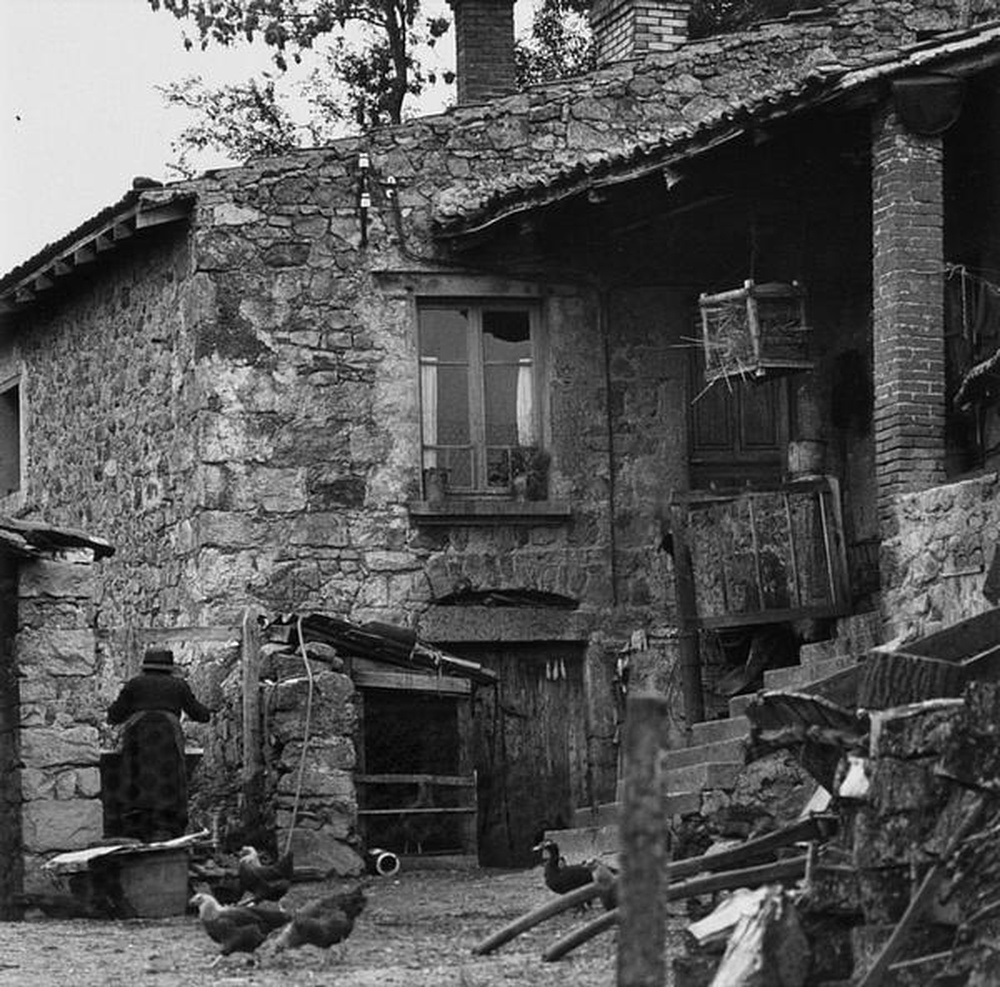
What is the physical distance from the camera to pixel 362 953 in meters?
11.4

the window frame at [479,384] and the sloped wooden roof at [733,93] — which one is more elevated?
the sloped wooden roof at [733,93]

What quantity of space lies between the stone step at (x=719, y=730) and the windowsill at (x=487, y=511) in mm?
2927

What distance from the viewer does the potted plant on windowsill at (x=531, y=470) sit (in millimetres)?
18453

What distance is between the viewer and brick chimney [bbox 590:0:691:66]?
1962 centimetres

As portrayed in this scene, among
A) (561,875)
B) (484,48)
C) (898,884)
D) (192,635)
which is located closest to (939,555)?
(561,875)

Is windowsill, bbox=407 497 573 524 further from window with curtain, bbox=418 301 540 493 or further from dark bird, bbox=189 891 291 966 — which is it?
dark bird, bbox=189 891 291 966

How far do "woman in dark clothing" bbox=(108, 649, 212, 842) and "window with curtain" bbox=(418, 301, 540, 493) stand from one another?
390 cm

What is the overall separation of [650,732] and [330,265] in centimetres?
1224

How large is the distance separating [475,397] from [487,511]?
874mm

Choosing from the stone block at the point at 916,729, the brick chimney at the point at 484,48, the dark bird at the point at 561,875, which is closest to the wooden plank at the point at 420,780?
the dark bird at the point at 561,875

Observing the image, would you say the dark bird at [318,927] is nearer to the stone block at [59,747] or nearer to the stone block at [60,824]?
the stone block at [60,824]

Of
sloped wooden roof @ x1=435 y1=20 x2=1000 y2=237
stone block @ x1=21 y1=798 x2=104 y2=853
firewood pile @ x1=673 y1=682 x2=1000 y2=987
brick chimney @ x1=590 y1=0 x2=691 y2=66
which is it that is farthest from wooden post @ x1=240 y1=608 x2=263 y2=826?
firewood pile @ x1=673 y1=682 x2=1000 y2=987

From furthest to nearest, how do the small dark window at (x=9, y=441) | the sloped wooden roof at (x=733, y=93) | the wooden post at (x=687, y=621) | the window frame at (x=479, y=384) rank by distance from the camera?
1. the small dark window at (x=9, y=441)
2. the window frame at (x=479, y=384)
3. the wooden post at (x=687, y=621)
4. the sloped wooden roof at (x=733, y=93)

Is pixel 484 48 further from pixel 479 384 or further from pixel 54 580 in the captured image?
pixel 54 580
